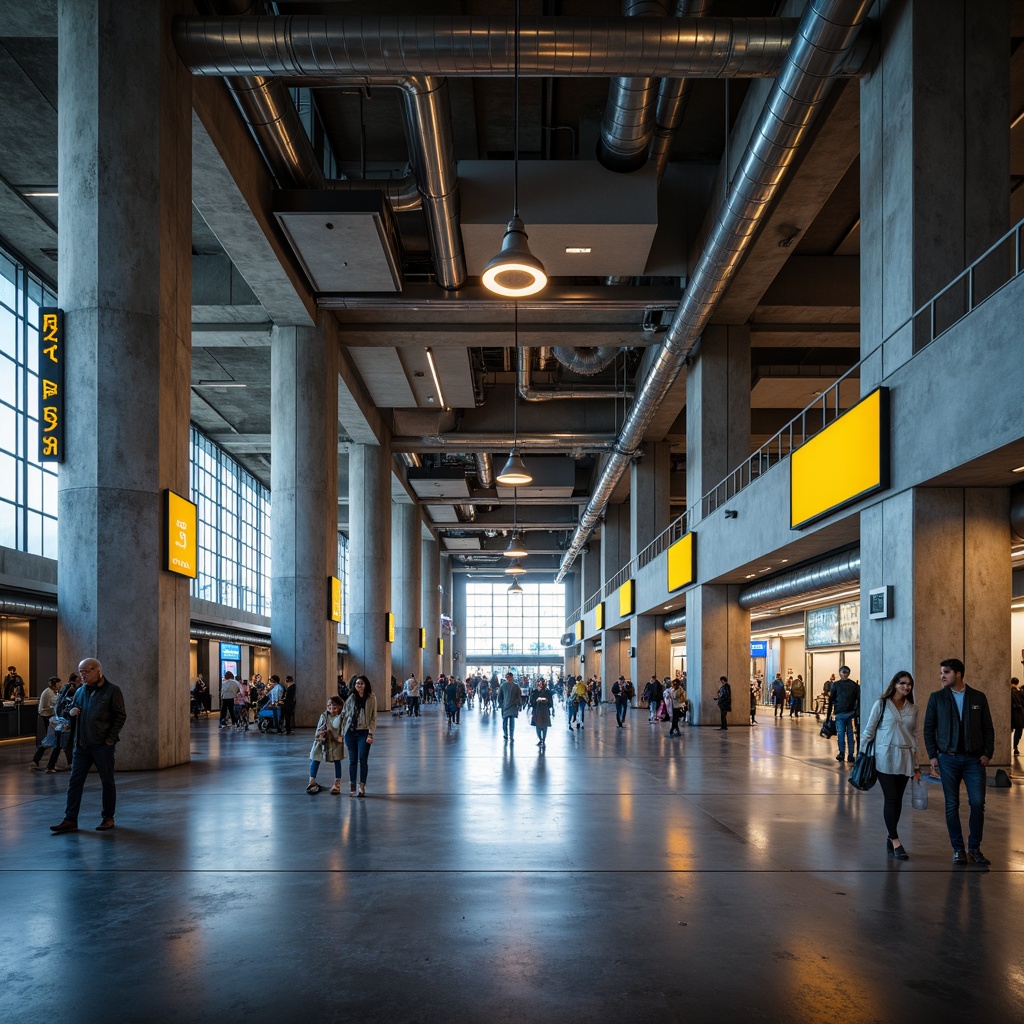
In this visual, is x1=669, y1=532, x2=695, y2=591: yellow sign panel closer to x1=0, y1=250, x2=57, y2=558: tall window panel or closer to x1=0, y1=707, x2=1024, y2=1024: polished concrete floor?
x1=0, y1=707, x2=1024, y2=1024: polished concrete floor

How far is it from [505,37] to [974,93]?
21.3 feet

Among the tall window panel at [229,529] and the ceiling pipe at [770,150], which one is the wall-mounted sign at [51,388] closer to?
the ceiling pipe at [770,150]

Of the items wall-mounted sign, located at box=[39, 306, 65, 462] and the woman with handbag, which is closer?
the woman with handbag

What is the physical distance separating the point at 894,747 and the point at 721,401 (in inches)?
706

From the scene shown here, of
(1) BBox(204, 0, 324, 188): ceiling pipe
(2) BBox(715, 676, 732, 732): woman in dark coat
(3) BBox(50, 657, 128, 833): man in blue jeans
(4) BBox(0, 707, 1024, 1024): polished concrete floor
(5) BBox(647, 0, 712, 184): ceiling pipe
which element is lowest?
(2) BBox(715, 676, 732, 732): woman in dark coat

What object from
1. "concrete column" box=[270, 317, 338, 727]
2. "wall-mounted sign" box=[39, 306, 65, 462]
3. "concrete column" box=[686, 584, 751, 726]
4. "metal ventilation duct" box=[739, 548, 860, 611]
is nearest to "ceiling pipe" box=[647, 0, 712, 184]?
"metal ventilation duct" box=[739, 548, 860, 611]

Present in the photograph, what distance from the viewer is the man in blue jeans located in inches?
339

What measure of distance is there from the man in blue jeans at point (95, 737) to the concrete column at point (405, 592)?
117 ft

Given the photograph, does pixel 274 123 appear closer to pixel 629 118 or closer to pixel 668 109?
pixel 629 118

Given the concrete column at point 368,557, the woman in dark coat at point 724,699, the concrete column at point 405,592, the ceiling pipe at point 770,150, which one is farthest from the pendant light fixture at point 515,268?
the concrete column at point 405,592

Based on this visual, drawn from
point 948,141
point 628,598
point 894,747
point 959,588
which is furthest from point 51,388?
point 628,598

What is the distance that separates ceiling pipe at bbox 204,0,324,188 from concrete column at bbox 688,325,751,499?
436 inches

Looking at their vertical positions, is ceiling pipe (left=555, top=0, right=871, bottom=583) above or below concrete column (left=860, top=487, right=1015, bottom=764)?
above

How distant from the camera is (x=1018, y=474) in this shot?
11477 millimetres
